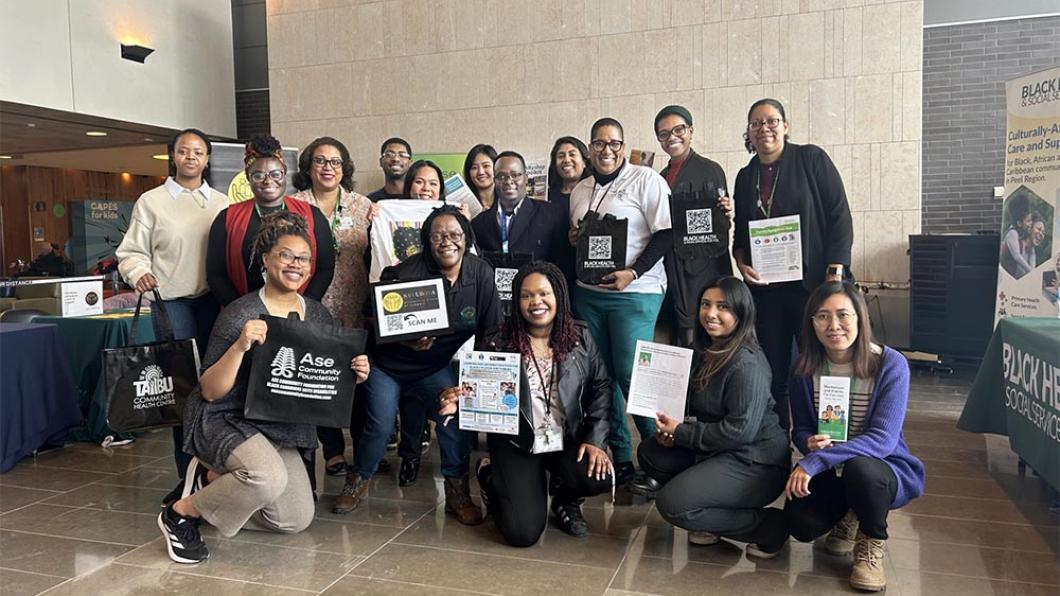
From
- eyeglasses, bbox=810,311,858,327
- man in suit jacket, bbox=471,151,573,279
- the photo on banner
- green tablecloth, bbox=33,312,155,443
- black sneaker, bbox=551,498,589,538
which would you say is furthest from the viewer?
A: the photo on banner

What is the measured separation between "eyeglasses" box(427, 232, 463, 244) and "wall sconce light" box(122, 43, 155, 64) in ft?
24.9

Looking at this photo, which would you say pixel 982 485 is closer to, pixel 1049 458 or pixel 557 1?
pixel 1049 458

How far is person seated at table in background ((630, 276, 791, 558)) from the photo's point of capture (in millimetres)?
2771

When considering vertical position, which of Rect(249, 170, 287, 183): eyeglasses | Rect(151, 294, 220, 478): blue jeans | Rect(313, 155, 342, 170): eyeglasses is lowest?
Rect(151, 294, 220, 478): blue jeans

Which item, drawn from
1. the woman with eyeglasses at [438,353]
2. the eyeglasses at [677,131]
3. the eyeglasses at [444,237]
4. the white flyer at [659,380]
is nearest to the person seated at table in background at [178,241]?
the woman with eyeglasses at [438,353]

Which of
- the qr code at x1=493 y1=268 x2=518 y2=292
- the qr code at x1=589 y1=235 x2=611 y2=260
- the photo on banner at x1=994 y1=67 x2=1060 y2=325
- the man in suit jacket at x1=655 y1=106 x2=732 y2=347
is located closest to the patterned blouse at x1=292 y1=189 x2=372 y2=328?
the qr code at x1=493 y1=268 x2=518 y2=292

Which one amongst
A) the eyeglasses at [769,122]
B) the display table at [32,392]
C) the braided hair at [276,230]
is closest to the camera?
the braided hair at [276,230]

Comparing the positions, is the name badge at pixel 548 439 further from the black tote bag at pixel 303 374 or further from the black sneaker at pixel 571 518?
the black tote bag at pixel 303 374

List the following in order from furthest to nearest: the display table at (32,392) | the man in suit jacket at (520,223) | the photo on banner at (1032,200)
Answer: the photo on banner at (1032,200), the display table at (32,392), the man in suit jacket at (520,223)

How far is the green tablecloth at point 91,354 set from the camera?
15.6ft

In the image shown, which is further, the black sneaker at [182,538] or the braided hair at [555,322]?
the braided hair at [555,322]

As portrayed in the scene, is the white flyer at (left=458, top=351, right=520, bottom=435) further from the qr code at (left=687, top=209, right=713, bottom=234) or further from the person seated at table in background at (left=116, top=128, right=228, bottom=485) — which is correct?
the person seated at table in background at (left=116, top=128, right=228, bottom=485)

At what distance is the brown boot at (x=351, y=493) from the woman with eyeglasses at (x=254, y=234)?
84cm

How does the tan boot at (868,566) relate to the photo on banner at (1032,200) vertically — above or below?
below
